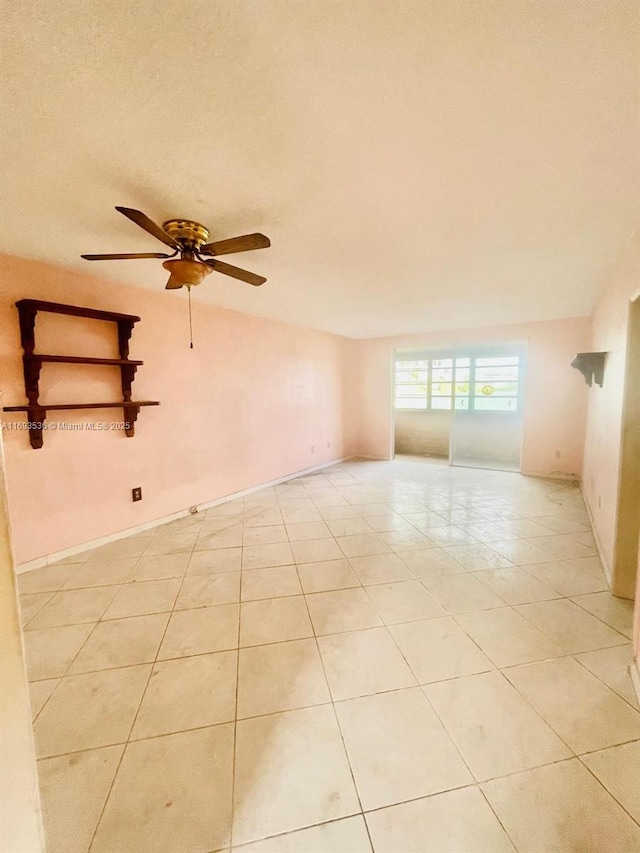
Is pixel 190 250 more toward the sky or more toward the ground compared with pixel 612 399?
more toward the sky

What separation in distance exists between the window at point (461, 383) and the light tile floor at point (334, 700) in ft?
12.1

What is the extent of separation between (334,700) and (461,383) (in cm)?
579

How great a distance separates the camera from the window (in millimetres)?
5836

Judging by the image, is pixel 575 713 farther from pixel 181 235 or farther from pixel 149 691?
pixel 181 235

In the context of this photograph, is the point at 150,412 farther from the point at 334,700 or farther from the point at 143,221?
the point at 334,700

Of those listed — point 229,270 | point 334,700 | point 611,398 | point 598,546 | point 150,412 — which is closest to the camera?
point 334,700

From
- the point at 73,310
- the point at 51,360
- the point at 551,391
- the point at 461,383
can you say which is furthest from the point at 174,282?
the point at 461,383

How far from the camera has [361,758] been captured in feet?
3.90

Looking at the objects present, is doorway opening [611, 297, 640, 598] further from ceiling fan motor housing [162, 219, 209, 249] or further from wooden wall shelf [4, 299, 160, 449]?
wooden wall shelf [4, 299, 160, 449]

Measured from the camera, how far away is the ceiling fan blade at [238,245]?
1626 mm

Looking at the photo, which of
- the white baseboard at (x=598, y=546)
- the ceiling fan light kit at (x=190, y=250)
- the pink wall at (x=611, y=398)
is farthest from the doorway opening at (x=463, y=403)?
the ceiling fan light kit at (x=190, y=250)

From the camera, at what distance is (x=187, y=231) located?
1.88m

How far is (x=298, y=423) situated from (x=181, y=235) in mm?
3362

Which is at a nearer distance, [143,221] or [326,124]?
[326,124]
